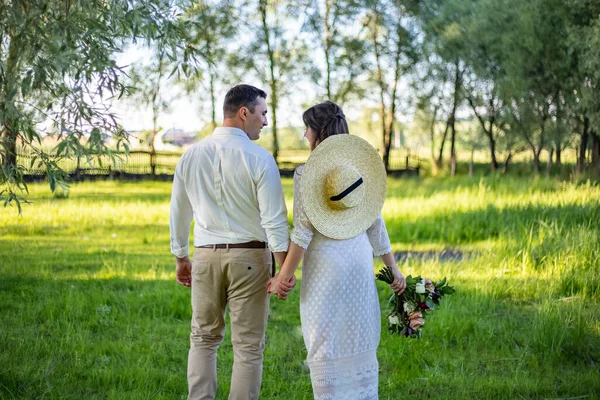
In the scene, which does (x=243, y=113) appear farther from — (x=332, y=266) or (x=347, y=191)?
(x=332, y=266)

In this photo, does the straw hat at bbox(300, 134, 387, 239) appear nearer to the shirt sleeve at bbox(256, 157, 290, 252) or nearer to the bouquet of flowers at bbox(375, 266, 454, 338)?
the shirt sleeve at bbox(256, 157, 290, 252)

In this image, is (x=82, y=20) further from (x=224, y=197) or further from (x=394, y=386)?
(x=394, y=386)

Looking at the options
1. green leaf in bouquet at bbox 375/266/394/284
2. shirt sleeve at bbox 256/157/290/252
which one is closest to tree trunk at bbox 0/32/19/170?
shirt sleeve at bbox 256/157/290/252

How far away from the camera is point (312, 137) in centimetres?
432

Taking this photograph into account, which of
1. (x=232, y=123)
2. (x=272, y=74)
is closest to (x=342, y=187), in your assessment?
(x=232, y=123)

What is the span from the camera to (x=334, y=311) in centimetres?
429

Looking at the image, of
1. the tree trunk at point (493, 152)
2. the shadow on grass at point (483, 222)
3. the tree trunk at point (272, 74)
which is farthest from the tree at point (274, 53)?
the shadow on grass at point (483, 222)

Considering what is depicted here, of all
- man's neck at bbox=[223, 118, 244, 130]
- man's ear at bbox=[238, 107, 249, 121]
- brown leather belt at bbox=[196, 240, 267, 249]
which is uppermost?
man's ear at bbox=[238, 107, 249, 121]

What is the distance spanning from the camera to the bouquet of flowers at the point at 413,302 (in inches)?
188

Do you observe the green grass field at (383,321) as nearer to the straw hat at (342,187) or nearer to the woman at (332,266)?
the woman at (332,266)

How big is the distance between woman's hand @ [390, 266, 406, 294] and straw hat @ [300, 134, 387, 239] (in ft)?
1.47

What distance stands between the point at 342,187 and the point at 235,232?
0.67 meters

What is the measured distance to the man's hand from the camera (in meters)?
4.84

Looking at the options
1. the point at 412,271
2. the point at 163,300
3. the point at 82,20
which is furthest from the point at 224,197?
the point at 412,271
